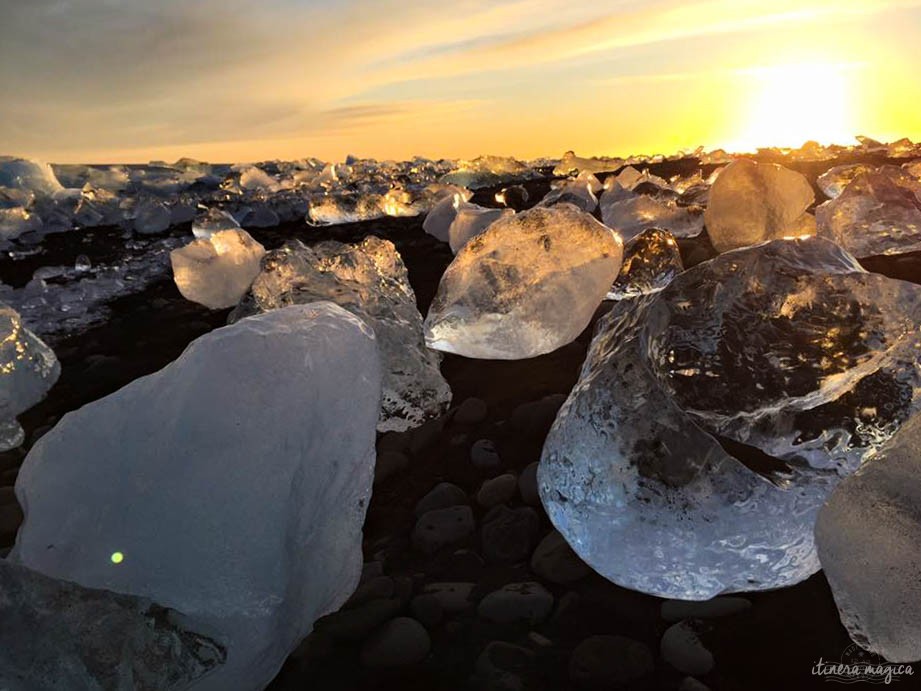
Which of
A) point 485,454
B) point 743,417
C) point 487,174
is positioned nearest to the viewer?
point 743,417

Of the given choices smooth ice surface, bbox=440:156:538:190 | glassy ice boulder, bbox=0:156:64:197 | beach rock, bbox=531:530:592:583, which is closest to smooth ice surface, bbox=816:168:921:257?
beach rock, bbox=531:530:592:583

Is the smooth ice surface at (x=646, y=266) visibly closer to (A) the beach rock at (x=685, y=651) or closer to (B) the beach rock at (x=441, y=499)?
(B) the beach rock at (x=441, y=499)

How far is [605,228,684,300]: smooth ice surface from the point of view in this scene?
7.19 feet

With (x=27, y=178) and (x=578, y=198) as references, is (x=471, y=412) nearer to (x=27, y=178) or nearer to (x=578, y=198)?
(x=578, y=198)

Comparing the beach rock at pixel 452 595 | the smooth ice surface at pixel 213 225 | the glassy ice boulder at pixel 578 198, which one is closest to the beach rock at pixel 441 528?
the beach rock at pixel 452 595

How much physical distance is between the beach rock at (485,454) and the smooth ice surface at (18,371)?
5.54ft

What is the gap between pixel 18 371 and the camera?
8.49ft

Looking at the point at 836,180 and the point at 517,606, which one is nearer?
the point at 517,606

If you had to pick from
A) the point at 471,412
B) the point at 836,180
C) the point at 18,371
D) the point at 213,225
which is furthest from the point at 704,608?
the point at 213,225

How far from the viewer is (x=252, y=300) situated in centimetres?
243

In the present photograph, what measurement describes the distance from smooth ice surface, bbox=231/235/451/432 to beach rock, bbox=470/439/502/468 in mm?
255

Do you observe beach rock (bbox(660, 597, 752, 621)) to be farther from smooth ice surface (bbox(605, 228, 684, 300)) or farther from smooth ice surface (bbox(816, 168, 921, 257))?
smooth ice surface (bbox(816, 168, 921, 257))

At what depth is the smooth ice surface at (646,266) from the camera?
2.19 m

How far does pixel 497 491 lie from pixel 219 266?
233 centimetres
